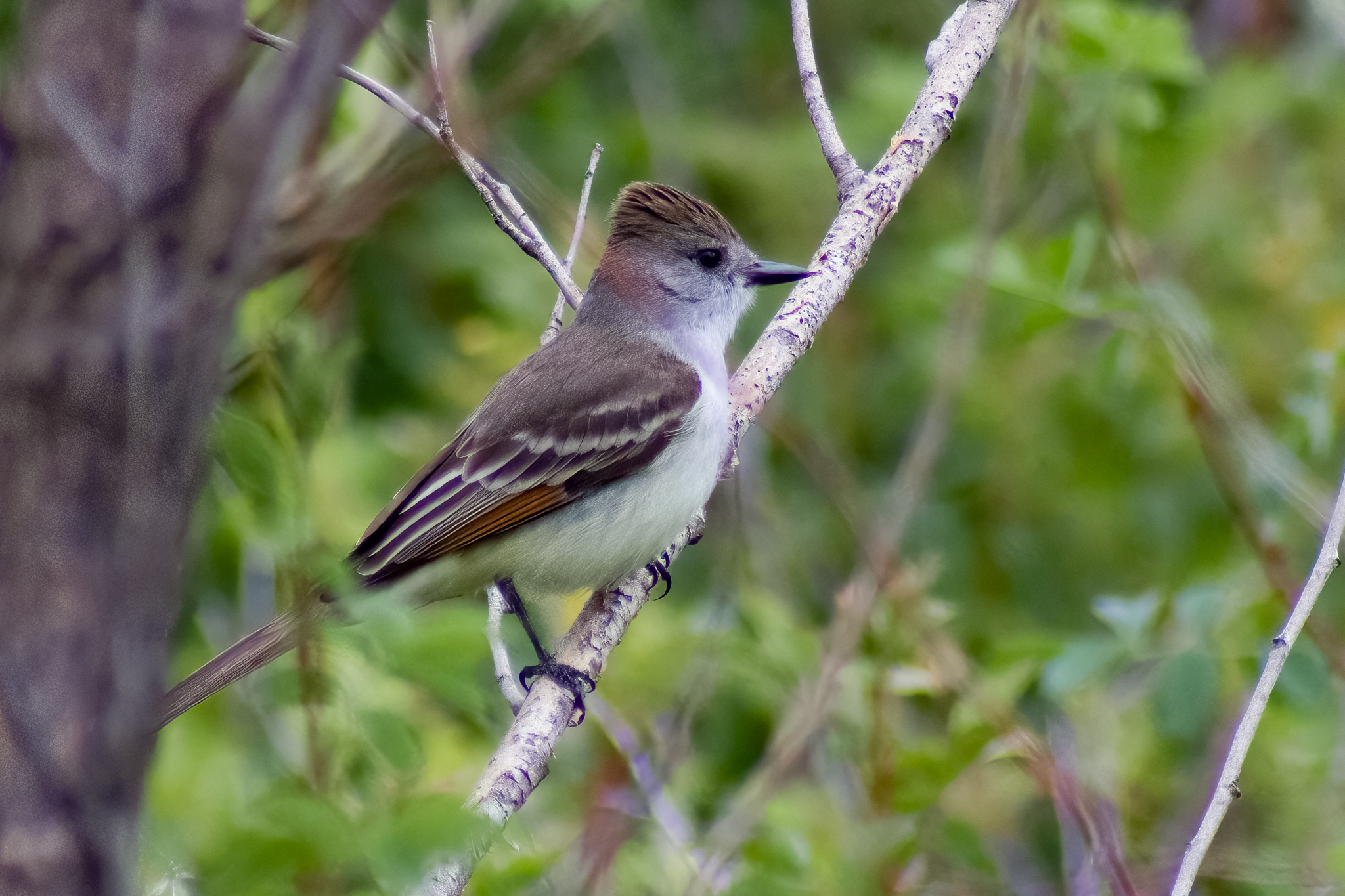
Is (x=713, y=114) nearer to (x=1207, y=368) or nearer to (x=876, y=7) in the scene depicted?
(x=876, y=7)

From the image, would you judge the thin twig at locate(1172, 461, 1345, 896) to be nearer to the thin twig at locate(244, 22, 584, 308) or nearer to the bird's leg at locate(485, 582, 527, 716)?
the bird's leg at locate(485, 582, 527, 716)

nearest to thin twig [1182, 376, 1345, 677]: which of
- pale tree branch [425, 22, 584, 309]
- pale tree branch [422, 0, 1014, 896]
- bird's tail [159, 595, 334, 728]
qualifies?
pale tree branch [422, 0, 1014, 896]

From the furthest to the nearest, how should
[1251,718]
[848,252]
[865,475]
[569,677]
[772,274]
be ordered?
[865,475]
[772,274]
[848,252]
[569,677]
[1251,718]

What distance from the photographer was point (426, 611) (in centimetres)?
204

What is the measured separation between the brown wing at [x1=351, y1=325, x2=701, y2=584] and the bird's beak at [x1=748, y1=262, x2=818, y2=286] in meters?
0.40

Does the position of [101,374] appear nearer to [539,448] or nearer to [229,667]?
[229,667]

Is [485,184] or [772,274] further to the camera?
[772,274]

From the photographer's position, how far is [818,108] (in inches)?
150

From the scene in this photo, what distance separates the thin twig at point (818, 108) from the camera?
369 centimetres

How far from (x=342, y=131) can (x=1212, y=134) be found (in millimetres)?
3365

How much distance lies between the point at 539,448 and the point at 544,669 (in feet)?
2.71

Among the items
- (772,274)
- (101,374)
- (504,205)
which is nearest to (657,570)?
(772,274)

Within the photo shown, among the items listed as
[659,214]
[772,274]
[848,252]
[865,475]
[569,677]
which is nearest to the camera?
[569,677]

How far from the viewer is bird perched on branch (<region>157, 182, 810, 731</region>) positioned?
3.67 metres
